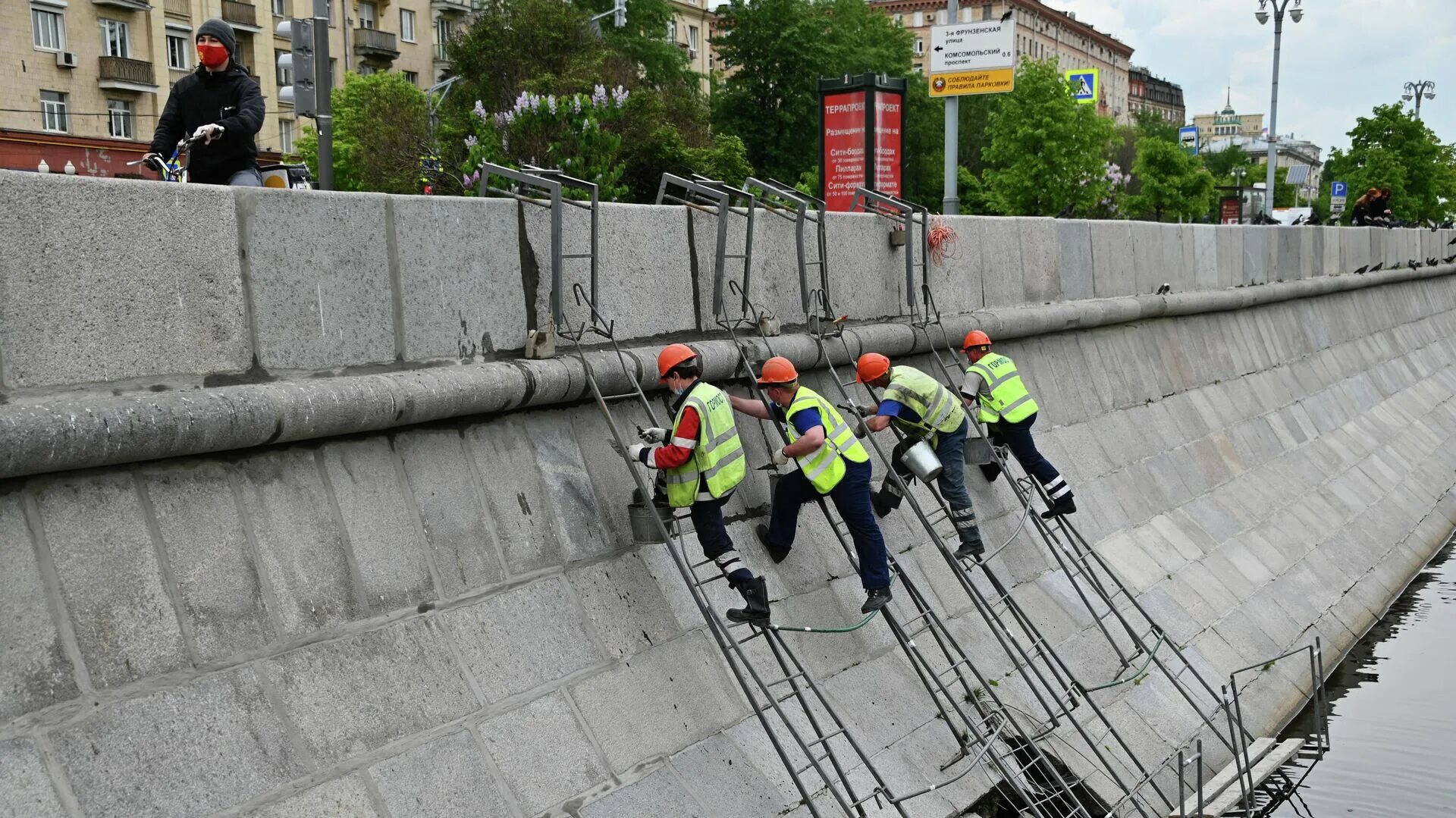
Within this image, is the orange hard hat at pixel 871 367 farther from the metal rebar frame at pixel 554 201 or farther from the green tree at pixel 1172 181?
the green tree at pixel 1172 181

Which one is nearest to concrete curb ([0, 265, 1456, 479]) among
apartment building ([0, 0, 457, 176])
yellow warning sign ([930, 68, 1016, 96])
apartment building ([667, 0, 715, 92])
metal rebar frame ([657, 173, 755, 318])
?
metal rebar frame ([657, 173, 755, 318])

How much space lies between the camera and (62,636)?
4.99 m

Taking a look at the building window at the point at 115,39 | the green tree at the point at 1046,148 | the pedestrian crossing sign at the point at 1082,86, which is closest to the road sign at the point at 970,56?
the green tree at the point at 1046,148

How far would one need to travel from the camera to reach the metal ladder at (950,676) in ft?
26.7

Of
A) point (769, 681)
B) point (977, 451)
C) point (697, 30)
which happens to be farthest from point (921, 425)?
point (697, 30)

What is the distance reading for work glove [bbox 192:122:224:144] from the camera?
684 cm

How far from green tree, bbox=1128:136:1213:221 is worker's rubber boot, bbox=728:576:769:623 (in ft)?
152

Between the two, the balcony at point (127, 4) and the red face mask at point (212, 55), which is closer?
the red face mask at point (212, 55)

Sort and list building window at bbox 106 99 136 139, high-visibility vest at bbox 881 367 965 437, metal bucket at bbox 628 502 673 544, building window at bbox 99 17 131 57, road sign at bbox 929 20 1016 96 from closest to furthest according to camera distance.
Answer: metal bucket at bbox 628 502 673 544
high-visibility vest at bbox 881 367 965 437
road sign at bbox 929 20 1016 96
building window at bbox 106 99 136 139
building window at bbox 99 17 131 57

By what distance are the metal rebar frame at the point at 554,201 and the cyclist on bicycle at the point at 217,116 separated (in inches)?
43.9

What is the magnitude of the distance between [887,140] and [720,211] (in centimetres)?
923

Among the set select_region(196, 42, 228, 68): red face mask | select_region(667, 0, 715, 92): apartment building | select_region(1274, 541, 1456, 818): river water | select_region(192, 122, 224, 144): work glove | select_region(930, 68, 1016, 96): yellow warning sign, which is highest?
select_region(667, 0, 715, 92): apartment building

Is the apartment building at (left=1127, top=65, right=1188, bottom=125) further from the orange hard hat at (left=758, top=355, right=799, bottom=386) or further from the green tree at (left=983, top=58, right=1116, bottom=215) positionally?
the orange hard hat at (left=758, top=355, right=799, bottom=386)

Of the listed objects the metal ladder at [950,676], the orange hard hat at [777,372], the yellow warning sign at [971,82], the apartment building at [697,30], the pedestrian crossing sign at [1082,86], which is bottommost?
the metal ladder at [950,676]
